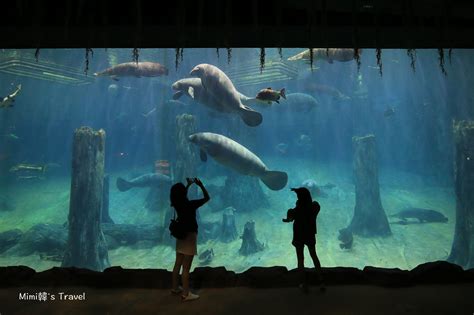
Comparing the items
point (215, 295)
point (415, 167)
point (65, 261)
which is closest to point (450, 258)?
point (215, 295)

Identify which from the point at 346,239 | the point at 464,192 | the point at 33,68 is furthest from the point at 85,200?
the point at 33,68

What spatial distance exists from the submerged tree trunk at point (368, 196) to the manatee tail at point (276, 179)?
27.5 feet

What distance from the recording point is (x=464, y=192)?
11.0m

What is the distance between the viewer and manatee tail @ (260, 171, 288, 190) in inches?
364

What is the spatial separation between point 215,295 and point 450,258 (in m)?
11.8

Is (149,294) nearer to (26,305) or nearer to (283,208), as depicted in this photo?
(26,305)

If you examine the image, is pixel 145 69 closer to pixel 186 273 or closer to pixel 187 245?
pixel 187 245

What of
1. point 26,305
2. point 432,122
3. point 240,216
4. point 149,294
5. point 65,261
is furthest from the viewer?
point 432,122

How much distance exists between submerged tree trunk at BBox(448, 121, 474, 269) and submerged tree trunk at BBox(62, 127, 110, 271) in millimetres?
13663

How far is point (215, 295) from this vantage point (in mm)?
4207

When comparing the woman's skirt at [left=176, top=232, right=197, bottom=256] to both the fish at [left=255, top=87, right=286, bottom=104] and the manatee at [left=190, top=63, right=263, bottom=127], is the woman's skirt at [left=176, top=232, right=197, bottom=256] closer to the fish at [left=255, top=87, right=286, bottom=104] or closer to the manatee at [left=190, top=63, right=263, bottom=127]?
the fish at [left=255, top=87, right=286, bottom=104]

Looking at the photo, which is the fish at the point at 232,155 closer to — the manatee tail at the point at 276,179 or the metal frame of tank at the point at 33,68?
the manatee tail at the point at 276,179
